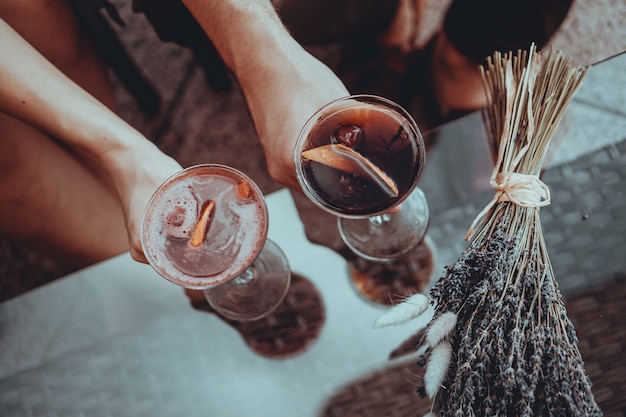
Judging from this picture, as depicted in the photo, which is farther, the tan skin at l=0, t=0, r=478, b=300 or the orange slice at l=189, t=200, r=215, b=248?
the tan skin at l=0, t=0, r=478, b=300

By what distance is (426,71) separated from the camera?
1682 mm

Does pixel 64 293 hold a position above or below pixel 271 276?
above

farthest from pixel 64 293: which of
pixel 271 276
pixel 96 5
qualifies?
pixel 96 5

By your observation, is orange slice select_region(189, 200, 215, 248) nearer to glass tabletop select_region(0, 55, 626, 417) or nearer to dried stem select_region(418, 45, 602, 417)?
glass tabletop select_region(0, 55, 626, 417)

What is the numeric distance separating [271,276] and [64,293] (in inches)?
19.4

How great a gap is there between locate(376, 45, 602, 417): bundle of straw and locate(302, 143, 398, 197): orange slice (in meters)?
0.19

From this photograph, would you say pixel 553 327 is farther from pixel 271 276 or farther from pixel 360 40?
pixel 360 40

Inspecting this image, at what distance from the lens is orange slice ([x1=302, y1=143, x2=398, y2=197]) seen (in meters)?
0.96

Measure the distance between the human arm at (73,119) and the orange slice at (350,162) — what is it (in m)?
0.35

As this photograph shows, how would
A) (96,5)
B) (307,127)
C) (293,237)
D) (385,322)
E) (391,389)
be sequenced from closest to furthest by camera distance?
(385,322)
(307,127)
(391,389)
(293,237)
(96,5)

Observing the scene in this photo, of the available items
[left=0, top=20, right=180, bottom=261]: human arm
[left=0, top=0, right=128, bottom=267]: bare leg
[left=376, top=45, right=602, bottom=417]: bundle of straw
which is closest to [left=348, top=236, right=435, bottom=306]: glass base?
[left=376, top=45, right=602, bottom=417]: bundle of straw

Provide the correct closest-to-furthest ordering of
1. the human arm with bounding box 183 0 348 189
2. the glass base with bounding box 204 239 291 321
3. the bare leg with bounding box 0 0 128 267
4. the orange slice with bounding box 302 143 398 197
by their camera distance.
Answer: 1. the orange slice with bounding box 302 143 398 197
2. the human arm with bounding box 183 0 348 189
3. the glass base with bounding box 204 239 291 321
4. the bare leg with bounding box 0 0 128 267

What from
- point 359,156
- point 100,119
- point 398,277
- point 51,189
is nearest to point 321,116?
point 359,156

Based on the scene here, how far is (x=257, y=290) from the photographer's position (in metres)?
1.23
